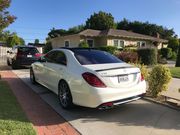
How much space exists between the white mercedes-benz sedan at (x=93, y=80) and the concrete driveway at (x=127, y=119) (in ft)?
1.21

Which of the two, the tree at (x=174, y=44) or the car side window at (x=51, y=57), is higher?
the tree at (x=174, y=44)

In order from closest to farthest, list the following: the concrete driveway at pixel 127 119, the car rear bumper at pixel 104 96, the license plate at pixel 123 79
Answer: the concrete driveway at pixel 127 119 < the car rear bumper at pixel 104 96 < the license plate at pixel 123 79

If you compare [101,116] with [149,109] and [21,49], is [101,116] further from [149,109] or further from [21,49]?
[21,49]

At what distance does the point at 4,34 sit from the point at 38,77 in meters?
5.00

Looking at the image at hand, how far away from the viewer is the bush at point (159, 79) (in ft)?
21.2

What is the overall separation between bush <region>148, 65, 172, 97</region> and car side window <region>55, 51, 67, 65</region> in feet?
8.66

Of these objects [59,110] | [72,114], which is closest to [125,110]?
[72,114]

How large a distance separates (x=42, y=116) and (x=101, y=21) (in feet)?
166

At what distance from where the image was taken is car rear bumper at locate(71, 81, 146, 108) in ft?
15.6

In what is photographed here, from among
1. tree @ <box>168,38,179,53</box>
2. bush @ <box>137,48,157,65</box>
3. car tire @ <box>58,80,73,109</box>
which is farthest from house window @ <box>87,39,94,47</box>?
car tire @ <box>58,80,73,109</box>

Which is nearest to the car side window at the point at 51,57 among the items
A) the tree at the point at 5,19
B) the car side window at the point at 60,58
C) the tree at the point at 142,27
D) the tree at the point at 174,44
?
the car side window at the point at 60,58

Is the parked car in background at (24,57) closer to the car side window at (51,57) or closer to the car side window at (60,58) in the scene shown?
the car side window at (51,57)

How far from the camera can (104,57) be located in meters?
6.18

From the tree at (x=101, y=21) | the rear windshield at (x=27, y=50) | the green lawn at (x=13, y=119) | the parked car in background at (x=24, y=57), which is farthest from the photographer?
the tree at (x=101, y=21)
